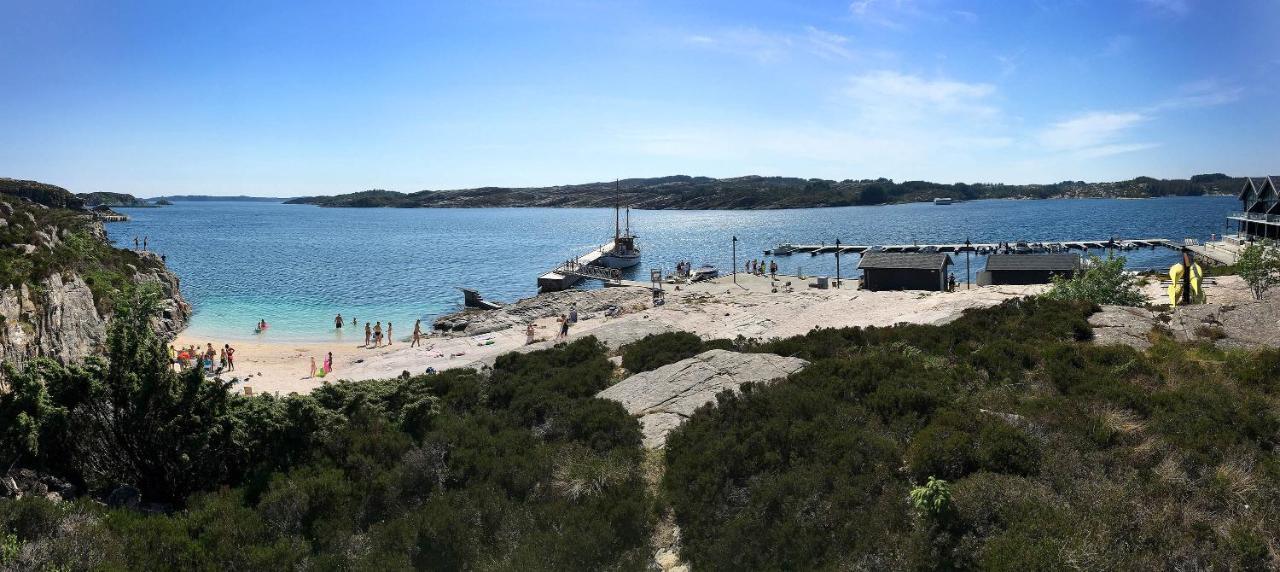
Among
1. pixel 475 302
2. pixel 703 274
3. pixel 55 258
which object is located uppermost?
pixel 55 258

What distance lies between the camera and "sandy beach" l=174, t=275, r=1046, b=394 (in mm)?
25719

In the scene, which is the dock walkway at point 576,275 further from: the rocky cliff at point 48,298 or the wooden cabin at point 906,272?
the rocky cliff at point 48,298

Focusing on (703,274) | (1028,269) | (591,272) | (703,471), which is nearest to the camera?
(703,471)

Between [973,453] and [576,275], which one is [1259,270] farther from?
[576,275]

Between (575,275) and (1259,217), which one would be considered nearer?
(575,275)

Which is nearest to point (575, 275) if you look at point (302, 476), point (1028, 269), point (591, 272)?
point (591, 272)

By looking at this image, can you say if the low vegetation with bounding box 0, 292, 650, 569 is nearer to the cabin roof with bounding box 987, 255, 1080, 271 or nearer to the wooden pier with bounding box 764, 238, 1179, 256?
the cabin roof with bounding box 987, 255, 1080, 271

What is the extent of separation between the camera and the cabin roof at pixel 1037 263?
40906mm

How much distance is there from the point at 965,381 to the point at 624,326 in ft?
45.4

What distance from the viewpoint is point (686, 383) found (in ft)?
43.4

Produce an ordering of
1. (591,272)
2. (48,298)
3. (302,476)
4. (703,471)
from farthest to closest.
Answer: (591,272) → (48,298) → (302,476) → (703,471)

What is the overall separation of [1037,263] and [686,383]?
37.4 metres

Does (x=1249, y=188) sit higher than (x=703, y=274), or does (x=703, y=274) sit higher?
(x=1249, y=188)

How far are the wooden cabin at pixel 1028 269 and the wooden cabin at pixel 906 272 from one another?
3327 millimetres
